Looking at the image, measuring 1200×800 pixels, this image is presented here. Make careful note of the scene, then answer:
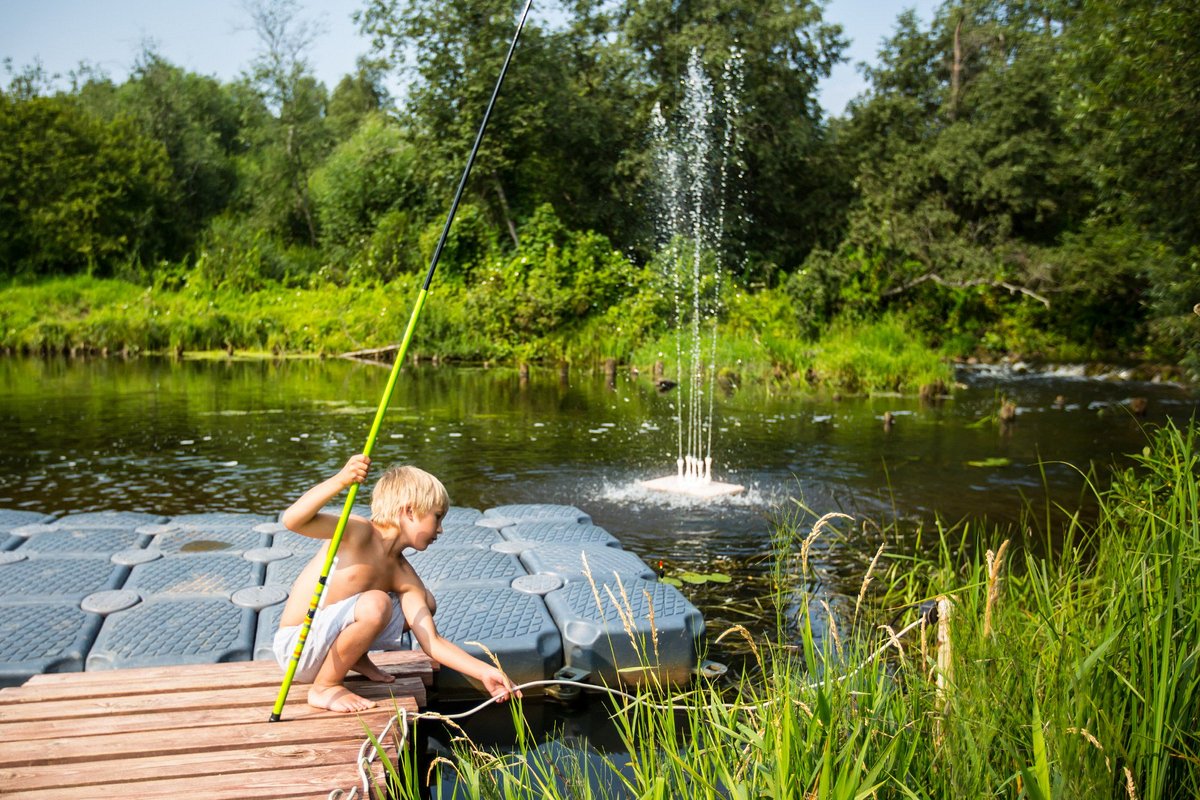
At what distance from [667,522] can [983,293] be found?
14.5m

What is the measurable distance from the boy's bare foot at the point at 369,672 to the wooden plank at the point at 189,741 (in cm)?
29

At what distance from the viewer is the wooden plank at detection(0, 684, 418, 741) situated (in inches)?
102

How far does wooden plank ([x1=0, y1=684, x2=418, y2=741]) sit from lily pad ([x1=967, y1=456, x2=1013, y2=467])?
6374mm

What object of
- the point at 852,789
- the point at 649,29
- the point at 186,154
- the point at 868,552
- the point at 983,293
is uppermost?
the point at 649,29

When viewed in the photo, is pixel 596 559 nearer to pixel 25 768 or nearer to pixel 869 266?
pixel 25 768

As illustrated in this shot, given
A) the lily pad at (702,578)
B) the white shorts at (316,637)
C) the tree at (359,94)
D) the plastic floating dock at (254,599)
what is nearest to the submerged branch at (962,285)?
the lily pad at (702,578)

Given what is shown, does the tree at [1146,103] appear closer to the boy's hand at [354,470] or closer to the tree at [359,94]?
the boy's hand at [354,470]

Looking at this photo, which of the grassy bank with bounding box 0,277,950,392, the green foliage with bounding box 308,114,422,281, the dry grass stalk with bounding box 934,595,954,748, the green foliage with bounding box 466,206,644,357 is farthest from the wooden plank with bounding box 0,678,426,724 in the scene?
the green foliage with bounding box 308,114,422,281

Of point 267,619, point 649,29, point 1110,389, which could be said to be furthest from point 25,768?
point 649,29

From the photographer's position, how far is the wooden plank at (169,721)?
2594mm

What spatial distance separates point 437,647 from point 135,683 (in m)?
0.87

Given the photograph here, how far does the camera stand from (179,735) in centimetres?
262

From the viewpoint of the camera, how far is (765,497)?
6910 millimetres

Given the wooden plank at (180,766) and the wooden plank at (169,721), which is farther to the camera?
the wooden plank at (169,721)
